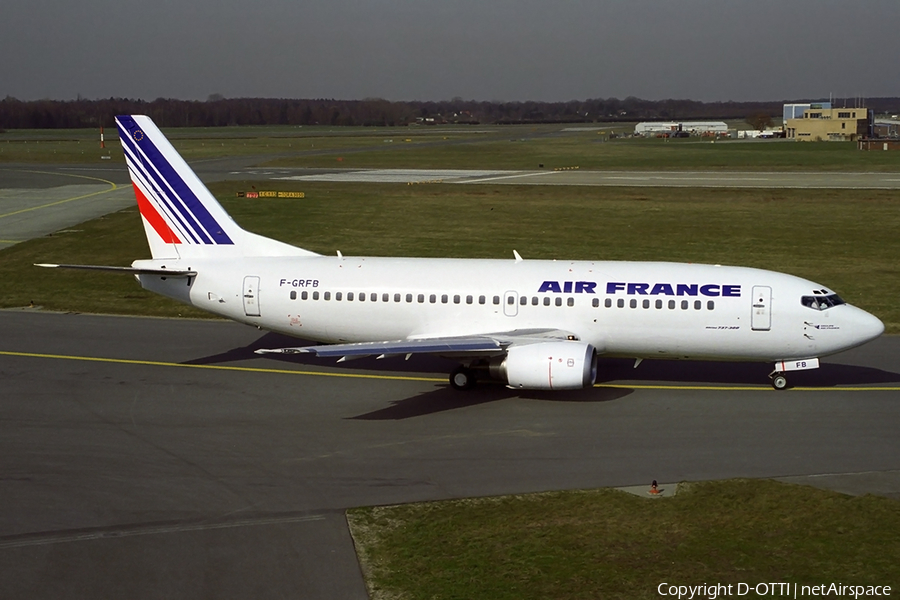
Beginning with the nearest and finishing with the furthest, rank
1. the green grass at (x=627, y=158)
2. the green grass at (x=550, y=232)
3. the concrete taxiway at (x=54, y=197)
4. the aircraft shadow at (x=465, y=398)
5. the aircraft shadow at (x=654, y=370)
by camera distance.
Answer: the aircraft shadow at (x=465, y=398) → the aircraft shadow at (x=654, y=370) → the green grass at (x=550, y=232) → the concrete taxiway at (x=54, y=197) → the green grass at (x=627, y=158)

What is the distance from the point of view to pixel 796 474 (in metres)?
23.0

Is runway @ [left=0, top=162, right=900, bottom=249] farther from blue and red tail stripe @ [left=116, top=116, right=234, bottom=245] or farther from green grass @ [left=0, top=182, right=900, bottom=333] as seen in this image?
blue and red tail stripe @ [left=116, top=116, right=234, bottom=245]

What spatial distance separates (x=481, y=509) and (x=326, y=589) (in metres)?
4.83

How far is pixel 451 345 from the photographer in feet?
93.4

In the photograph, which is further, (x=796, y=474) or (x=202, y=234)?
(x=202, y=234)

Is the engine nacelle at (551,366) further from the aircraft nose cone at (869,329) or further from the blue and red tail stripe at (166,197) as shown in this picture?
the blue and red tail stripe at (166,197)

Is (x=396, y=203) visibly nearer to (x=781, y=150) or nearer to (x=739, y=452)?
(x=739, y=452)

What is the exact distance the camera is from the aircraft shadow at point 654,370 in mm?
31297

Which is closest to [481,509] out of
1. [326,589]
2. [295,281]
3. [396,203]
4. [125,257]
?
[326,589]

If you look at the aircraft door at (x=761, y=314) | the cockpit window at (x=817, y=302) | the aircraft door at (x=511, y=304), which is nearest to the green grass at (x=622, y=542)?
the aircraft door at (x=761, y=314)

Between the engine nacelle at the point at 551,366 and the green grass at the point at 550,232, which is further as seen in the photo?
the green grass at the point at 550,232

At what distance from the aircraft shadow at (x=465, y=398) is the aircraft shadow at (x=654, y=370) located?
100mm

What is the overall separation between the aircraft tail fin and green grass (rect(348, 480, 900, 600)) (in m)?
15.9

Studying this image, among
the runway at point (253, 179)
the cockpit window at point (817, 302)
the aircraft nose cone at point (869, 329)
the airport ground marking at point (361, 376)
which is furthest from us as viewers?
the runway at point (253, 179)
